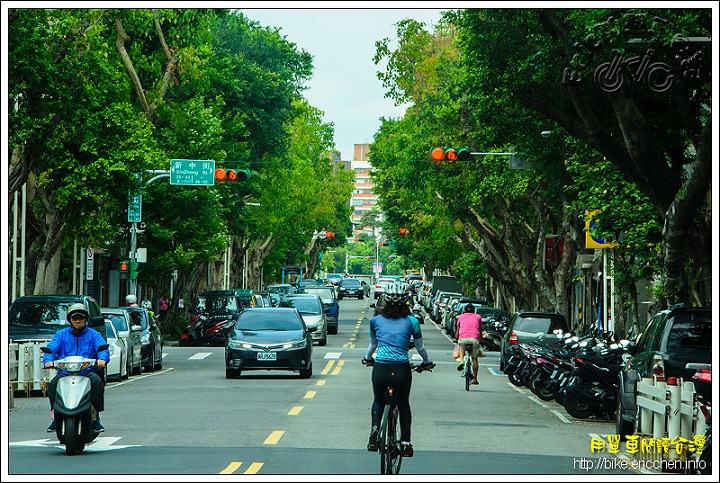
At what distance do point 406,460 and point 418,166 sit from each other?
111 feet

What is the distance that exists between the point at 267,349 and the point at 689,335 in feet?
42.3

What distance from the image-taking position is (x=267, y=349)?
85.9ft

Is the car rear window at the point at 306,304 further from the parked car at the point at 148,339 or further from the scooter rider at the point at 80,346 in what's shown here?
the scooter rider at the point at 80,346

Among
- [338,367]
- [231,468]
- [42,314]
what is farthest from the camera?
[338,367]


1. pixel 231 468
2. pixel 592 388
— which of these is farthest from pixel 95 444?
pixel 592 388

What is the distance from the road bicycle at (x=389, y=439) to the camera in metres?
11.6

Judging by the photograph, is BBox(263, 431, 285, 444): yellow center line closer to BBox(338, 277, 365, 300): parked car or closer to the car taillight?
the car taillight

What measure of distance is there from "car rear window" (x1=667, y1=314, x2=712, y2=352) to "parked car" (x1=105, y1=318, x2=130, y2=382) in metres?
14.2

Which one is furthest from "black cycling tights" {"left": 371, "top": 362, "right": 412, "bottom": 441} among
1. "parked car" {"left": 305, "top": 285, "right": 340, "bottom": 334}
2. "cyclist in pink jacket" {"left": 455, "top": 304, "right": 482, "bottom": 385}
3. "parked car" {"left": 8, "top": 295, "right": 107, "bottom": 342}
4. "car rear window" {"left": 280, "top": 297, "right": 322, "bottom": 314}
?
"parked car" {"left": 305, "top": 285, "right": 340, "bottom": 334}

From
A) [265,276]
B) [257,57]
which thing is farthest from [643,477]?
[265,276]

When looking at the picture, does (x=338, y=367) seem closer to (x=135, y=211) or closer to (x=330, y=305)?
(x=135, y=211)

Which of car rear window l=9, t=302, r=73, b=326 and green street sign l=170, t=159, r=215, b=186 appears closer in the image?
car rear window l=9, t=302, r=73, b=326

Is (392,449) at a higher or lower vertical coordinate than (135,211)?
lower

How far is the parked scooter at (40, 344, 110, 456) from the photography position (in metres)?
13.7
